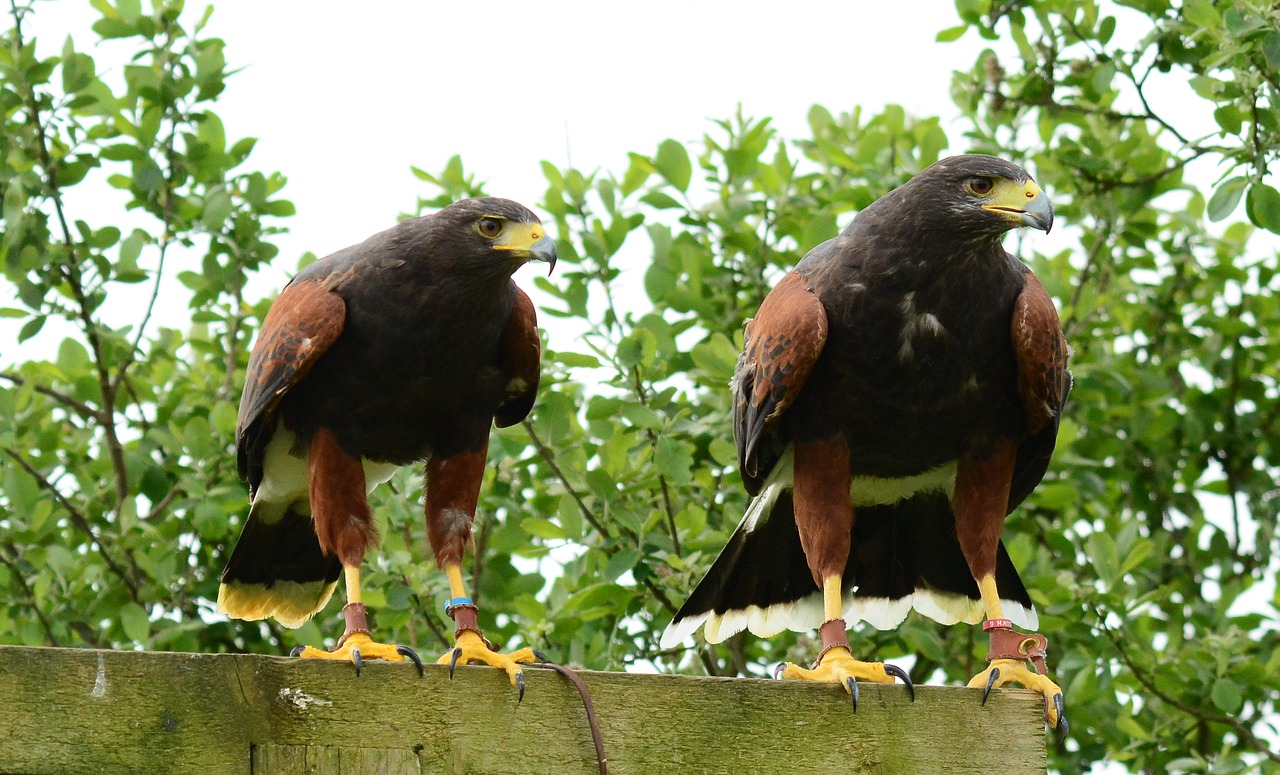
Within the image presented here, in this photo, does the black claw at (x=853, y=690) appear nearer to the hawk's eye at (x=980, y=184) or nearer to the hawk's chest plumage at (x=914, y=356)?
the hawk's chest plumage at (x=914, y=356)

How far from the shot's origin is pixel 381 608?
17.4 feet

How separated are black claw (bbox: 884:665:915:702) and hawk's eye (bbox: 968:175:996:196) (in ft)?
4.54

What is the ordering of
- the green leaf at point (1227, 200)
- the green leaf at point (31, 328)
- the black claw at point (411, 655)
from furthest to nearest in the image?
the green leaf at point (31, 328), the green leaf at point (1227, 200), the black claw at point (411, 655)

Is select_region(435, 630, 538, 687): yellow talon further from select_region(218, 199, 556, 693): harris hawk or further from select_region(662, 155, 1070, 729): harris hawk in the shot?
select_region(662, 155, 1070, 729): harris hawk

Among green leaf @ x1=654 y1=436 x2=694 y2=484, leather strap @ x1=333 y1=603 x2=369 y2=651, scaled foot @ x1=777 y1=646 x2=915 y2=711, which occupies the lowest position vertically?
scaled foot @ x1=777 y1=646 x2=915 y2=711

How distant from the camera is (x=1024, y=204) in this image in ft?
13.1

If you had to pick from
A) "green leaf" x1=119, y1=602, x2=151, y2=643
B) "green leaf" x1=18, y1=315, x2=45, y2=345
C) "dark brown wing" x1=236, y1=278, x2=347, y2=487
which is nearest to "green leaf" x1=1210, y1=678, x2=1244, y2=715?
"dark brown wing" x1=236, y1=278, x2=347, y2=487

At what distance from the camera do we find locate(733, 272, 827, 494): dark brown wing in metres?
3.92

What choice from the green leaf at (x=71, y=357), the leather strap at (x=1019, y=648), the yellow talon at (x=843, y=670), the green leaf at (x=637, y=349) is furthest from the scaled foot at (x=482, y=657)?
the green leaf at (x=71, y=357)

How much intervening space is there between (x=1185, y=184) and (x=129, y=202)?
443cm

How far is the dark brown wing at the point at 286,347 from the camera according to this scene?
3979mm

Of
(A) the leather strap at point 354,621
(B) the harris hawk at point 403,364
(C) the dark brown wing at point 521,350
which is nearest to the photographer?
(A) the leather strap at point 354,621

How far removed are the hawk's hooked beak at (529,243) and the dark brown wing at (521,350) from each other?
0.21 m

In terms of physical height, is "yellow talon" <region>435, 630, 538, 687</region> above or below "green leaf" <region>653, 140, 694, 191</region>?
below
